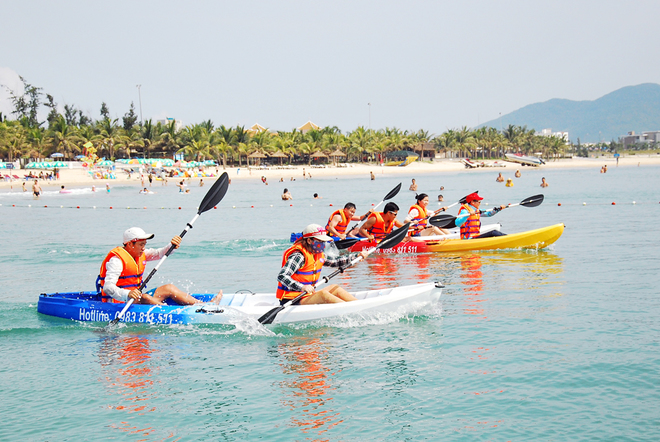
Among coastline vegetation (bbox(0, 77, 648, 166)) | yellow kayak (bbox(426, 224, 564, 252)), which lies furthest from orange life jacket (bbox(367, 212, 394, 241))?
coastline vegetation (bbox(0, 77, 648, 166))

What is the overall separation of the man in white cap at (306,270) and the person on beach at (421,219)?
21.8 ft

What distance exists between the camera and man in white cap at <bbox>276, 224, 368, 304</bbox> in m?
8.09

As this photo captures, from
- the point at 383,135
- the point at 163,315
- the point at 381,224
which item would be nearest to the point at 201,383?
the point at 163,315

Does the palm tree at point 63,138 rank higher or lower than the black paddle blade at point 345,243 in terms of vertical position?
higher

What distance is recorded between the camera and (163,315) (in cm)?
862

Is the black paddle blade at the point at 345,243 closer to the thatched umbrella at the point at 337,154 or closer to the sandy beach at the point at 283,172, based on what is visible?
the sandy beach at the point at 283,172

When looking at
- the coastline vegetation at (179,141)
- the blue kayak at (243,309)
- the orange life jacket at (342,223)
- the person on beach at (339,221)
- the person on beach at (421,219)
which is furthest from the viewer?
the coastline vegetation at (179,141)

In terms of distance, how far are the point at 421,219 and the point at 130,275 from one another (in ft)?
27.6

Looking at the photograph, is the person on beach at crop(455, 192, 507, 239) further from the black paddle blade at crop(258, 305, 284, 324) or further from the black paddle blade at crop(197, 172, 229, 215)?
the black paddle blade at crop(258, 305, 284, 324)

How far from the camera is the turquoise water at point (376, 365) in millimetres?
5773

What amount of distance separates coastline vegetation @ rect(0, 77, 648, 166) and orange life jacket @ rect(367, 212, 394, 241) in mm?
56187

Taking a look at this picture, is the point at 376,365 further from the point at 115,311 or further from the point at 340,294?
the point at 115,311

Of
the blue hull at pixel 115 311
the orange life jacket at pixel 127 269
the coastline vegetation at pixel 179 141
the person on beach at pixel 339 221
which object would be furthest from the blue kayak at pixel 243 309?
the coastline vegetation at pixel 179 141

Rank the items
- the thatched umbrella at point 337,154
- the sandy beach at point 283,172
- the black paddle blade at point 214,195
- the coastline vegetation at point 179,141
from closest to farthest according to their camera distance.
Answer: the black paddle blade at point 214,195 < the sandy beach at point 283,172 < the coastline vegetation at point 179,141 < the thatched umbrella at point 337,154
